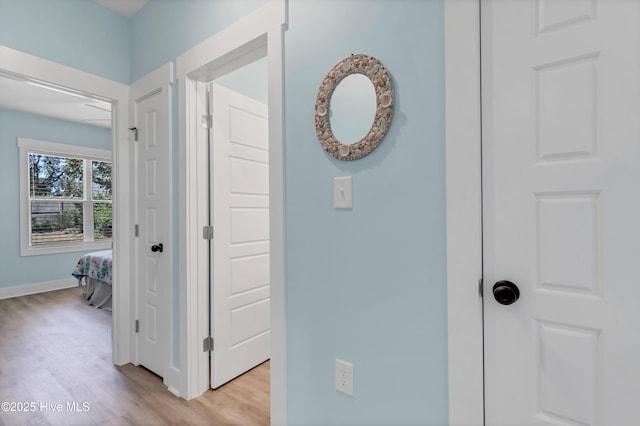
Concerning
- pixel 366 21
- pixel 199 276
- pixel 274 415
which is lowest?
pixel 274 415

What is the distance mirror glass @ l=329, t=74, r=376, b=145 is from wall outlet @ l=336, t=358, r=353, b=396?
0.91m

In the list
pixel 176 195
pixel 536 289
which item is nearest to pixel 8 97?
pixel 176 195

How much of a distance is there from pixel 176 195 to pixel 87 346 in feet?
6.00

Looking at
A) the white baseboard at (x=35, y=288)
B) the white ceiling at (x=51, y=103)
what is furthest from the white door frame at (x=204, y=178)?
the white baseboard at (x=35, y=288)

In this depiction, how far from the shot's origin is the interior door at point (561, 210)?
853 mm

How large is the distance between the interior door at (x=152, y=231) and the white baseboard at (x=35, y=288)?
353 cm

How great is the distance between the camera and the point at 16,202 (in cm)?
462

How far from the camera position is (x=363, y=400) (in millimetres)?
1285

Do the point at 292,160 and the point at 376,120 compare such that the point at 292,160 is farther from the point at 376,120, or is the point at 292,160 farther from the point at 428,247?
the point at 428,247

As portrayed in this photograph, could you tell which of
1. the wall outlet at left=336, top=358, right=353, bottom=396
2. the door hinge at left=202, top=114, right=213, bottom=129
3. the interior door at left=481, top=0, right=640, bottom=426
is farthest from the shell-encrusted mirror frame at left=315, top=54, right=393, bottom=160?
the door hinge at left=202, top=114, right=213, bottom=129

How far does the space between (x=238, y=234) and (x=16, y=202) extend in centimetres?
443

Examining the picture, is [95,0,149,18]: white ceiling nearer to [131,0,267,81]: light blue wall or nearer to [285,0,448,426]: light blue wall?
[131,0,267,81]: light blue wall

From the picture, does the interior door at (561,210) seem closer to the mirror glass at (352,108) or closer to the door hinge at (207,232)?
the mirror glass at (352,108)

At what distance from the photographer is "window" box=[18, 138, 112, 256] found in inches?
187
